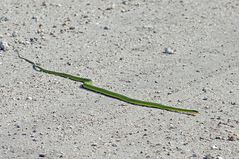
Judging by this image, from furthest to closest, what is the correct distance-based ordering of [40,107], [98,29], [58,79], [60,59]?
[98,29] < [60,59] < [58,79] < [40,107]

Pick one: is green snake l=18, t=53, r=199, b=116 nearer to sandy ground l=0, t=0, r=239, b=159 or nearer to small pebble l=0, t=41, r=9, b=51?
sandy ground l=0, t=0, r=239, b=159

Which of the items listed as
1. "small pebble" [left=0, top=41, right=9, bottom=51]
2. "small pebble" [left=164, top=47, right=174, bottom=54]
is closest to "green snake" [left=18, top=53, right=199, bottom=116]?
"small pebble" [left=0, top=41, right=9, bottom=51]

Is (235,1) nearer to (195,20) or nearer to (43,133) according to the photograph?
(195,20)

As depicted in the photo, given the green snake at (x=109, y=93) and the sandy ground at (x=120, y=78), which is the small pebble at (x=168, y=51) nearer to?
the sandy ground at (x=120, y=78)

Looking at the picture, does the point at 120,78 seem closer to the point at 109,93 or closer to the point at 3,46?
the point at 109,93

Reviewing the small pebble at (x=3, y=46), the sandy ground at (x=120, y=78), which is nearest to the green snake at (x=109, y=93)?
the sandy ground at (x=120, y=78)

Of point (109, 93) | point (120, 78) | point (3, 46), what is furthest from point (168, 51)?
point (3, 46)

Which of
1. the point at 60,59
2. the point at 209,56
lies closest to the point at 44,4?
the point at 60,59

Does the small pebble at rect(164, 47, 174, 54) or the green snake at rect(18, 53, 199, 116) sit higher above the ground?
the small pebble at rect(164, 47, 174, 54)
